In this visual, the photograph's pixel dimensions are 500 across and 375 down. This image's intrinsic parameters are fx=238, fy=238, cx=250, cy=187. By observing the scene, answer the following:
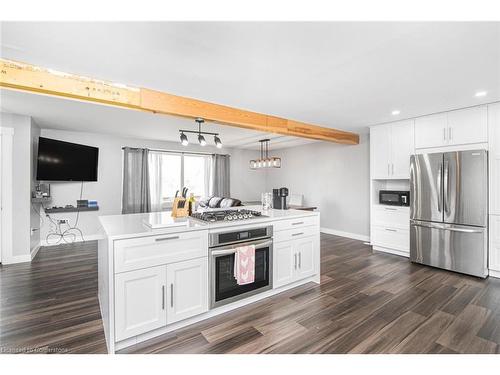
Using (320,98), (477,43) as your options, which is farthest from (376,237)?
(477,43)

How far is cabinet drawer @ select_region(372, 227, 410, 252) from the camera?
13.7 ft

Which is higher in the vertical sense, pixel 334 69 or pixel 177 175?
pixel 334 69

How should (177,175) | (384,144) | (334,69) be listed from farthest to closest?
(177,175) < (384,144) < (334,69)

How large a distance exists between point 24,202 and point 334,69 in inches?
202

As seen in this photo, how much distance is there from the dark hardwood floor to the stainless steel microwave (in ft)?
4.14

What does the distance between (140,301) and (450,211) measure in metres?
4.20

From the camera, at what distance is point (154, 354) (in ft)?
5.89

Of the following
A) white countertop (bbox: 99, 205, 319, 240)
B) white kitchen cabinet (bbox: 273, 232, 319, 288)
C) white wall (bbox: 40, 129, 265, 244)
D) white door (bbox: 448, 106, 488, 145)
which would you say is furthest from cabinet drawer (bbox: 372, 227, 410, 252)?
white wall (bbox: 40, 129, 265, 244)

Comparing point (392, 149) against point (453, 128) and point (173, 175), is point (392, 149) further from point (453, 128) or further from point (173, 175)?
point (173, 175)

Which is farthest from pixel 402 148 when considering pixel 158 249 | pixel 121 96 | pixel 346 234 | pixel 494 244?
pixel 121 96

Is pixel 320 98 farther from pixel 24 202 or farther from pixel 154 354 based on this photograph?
pixel 24 202

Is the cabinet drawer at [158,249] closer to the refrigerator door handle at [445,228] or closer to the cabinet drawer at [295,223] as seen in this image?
the cabinet drawer at [295,223]

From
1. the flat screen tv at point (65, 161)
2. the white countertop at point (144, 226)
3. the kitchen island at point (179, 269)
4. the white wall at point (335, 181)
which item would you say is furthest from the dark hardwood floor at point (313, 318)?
the white wall at point (335, 181)

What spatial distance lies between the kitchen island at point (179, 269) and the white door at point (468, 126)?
291 centimetres
